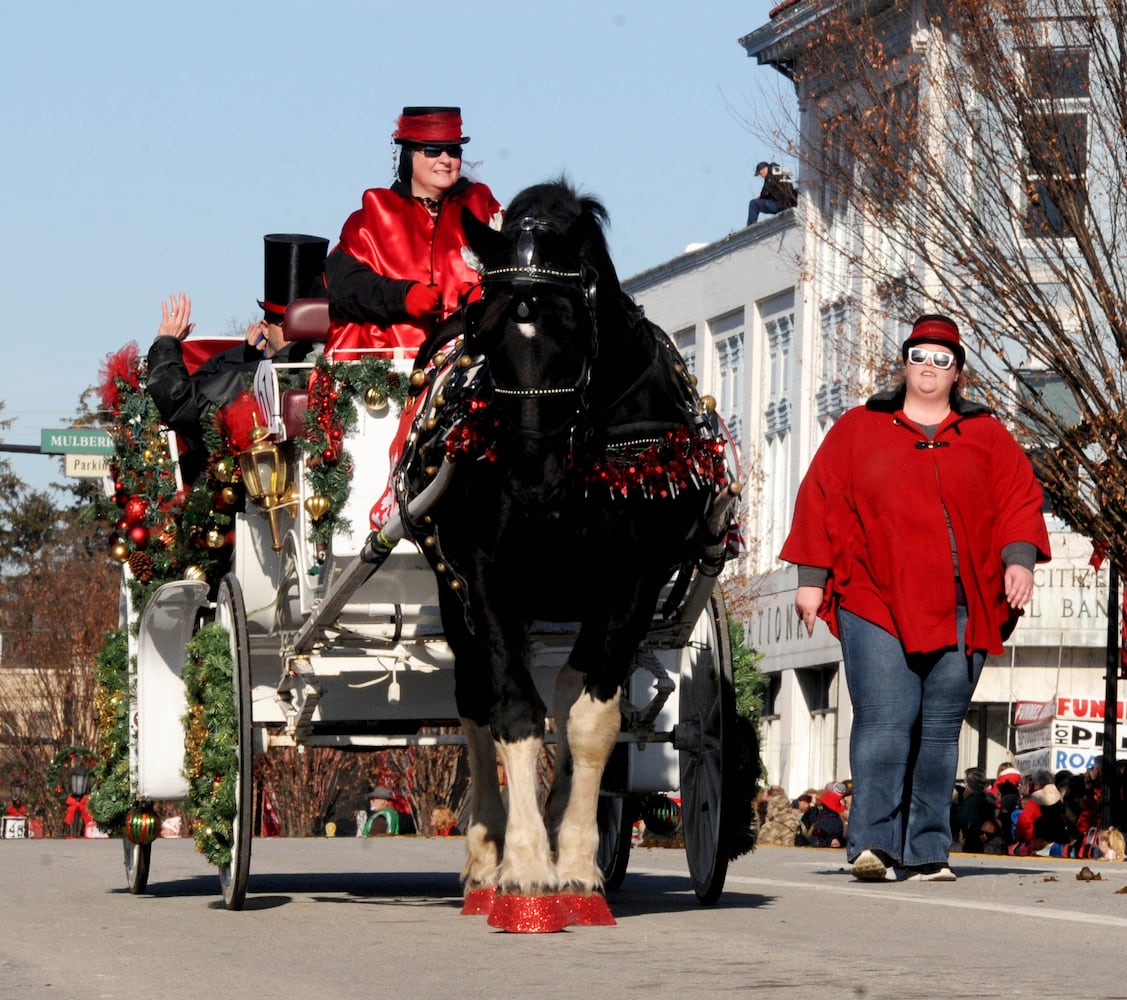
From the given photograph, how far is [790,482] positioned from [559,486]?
139ft

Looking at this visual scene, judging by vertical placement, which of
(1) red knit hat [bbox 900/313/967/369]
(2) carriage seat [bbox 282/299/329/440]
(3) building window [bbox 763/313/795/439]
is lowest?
(1) red knit hat [bbox 900/313/967/369]

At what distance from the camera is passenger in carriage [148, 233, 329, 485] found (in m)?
12.0

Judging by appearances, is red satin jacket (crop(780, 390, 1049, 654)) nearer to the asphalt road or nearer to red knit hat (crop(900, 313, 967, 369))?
red knit hat (crop(900, 313, 967, 369))

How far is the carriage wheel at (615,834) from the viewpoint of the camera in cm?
1173

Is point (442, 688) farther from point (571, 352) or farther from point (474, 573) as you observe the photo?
point (571, 352)

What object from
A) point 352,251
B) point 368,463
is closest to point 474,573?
point 368,463

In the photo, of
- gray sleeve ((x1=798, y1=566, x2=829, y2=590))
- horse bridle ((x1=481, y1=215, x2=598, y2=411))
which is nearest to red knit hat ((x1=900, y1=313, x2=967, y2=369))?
gray sleeve ((x1=798, y1=566, x2=829, y2=590))

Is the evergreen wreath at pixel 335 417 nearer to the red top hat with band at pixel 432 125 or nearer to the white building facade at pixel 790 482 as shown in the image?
the red top hat with band at pixel 432 125

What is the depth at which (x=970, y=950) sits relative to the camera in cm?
787

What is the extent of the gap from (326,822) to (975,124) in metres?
18.7

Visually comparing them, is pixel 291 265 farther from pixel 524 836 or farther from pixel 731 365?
pixel 731 365

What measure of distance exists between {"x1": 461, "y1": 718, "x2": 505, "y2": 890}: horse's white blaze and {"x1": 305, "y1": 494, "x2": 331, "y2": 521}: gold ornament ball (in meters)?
0.98

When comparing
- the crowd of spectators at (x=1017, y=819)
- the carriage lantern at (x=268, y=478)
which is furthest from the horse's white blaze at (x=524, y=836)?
the crowd of spectators at (x=1017, y=819)

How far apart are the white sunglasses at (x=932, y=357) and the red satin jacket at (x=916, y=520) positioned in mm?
190
